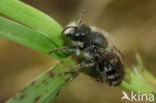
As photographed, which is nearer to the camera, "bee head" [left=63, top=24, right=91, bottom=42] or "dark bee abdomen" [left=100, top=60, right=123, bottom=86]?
"bee head" [left=63, top=24, right=91, bottom=42]

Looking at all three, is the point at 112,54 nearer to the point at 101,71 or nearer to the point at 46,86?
the point at 101,71

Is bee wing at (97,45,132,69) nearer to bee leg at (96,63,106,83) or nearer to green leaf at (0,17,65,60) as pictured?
bee leg at (96,63,106,83)

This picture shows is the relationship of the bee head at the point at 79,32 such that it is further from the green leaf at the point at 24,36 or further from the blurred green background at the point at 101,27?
the blurred green background at the point at 101,27

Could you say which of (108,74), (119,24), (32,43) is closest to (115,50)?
(108,74)

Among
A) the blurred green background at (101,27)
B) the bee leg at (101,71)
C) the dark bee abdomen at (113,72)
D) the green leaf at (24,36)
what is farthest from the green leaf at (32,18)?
the blurred green background at (101,27)

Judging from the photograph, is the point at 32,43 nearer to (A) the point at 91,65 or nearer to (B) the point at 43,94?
(B) the point at 43,94

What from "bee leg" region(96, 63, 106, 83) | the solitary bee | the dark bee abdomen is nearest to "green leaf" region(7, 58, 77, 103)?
the solitary bee
